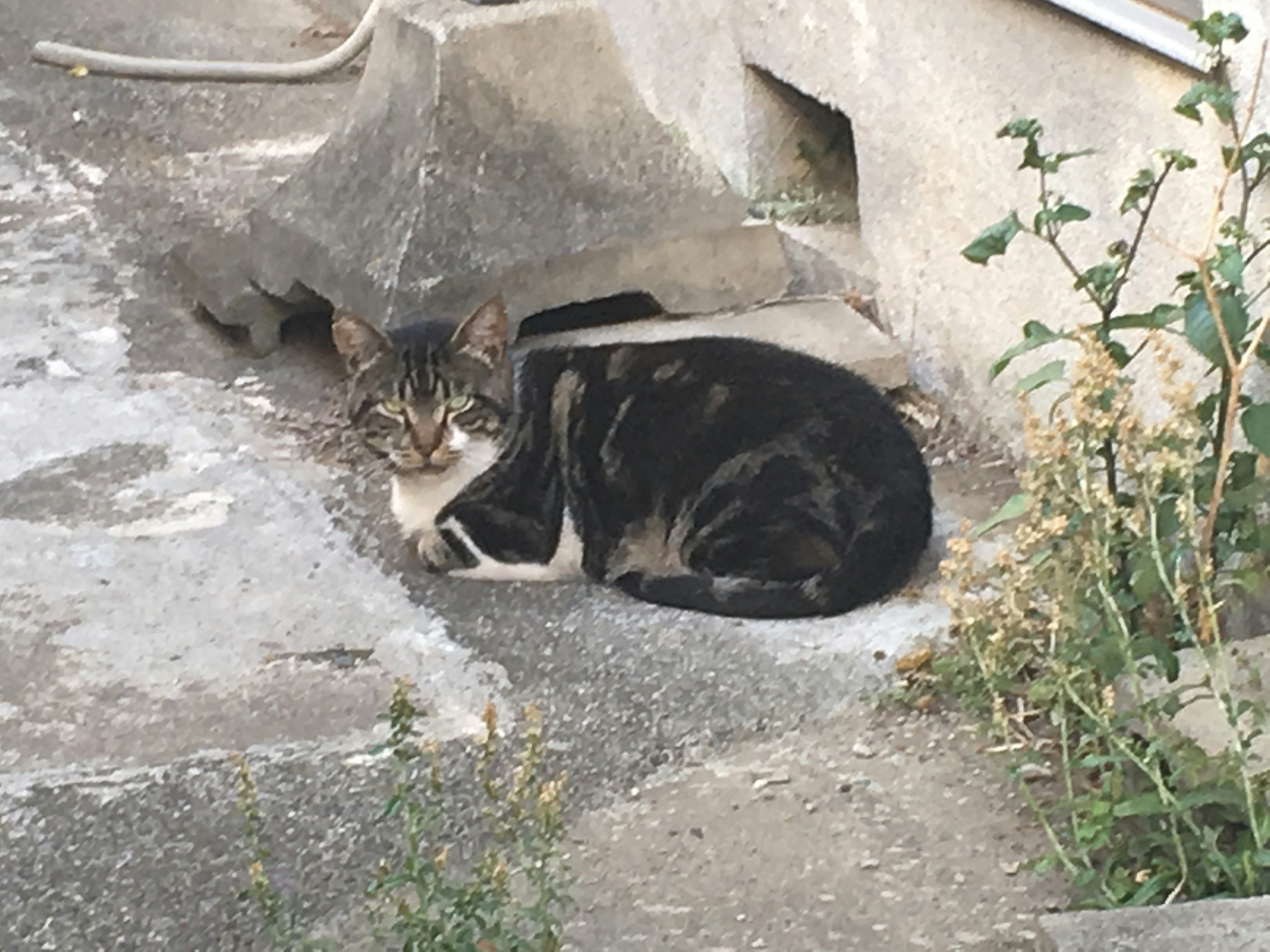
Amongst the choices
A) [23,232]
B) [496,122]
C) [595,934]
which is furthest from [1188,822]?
[23,232]

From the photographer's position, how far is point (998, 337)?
12.8 ft

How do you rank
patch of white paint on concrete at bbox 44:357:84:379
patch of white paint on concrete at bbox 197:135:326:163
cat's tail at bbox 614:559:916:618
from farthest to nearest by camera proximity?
patch of white paint on concrete at bbox 197:135:326:163, patch of white paint on concrete at bbox 44:357:84:379, cat's tail at bbox 614:559:916:618

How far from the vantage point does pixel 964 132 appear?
3908 mm

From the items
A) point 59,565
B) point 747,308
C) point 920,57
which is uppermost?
point 920,57

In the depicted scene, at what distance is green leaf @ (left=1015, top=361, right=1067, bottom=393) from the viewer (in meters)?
2.57

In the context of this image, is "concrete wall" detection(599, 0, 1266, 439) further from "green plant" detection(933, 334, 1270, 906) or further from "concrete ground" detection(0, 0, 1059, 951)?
"green plant" detection(933, 334, 1270, 906)

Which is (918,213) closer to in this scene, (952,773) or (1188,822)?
(952,773)

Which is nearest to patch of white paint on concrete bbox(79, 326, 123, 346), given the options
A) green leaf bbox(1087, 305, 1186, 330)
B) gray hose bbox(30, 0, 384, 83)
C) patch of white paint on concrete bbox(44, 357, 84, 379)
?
patch of white paint on concrete bbox(44, 357, 84, 379)

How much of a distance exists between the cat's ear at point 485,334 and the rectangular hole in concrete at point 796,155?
1.61 metres

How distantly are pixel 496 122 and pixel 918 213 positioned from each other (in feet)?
3.75

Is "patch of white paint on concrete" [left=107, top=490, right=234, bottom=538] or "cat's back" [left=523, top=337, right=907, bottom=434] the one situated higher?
"cat's back" [left=523, top=337, right=907, bottom=434]

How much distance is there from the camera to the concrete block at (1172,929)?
5.91 feet

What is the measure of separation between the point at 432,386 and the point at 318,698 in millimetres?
795

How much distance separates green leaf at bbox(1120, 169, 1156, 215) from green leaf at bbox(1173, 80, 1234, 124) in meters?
0.11
